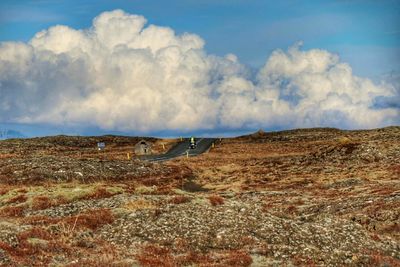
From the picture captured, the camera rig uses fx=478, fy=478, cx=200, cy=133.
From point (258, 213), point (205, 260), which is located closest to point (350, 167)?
point (258, 213)

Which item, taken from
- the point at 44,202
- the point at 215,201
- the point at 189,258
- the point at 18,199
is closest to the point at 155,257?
the point at 189,258

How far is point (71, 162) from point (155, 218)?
55.4 m

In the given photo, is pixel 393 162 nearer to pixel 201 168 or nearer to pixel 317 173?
pixel 317 173

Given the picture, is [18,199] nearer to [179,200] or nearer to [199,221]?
[179,200]

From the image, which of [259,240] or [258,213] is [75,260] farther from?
[258,213]

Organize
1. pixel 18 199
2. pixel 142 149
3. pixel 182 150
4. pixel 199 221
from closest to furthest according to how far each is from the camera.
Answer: pixel 199 221, pixel 18 199, pixel 142 149, pixel 182 150

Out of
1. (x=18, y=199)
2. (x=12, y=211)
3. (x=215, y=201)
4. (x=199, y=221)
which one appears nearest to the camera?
(x=199, y=221)

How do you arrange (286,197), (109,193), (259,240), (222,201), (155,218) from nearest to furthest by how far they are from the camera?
(259,240) < (155,218) < (222,201) < (109,193) < (286,197)

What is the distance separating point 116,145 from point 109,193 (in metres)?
114

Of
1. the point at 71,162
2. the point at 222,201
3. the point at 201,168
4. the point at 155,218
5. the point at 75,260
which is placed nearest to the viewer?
the point at 75,260

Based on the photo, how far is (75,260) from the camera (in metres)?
25.2

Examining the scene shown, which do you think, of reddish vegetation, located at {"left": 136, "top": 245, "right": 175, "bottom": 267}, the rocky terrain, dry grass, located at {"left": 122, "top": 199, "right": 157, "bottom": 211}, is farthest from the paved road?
reddish vegetation, located at {"left": 136, "top": 245, "right": 175, "bottom": 267}

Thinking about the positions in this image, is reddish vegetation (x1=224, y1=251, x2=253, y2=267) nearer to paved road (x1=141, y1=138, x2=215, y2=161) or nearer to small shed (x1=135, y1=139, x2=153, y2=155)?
paved road (x1=141, y1=138, x2=215, y2=161)

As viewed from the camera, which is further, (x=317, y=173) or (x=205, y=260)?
(x=317, y=173)
